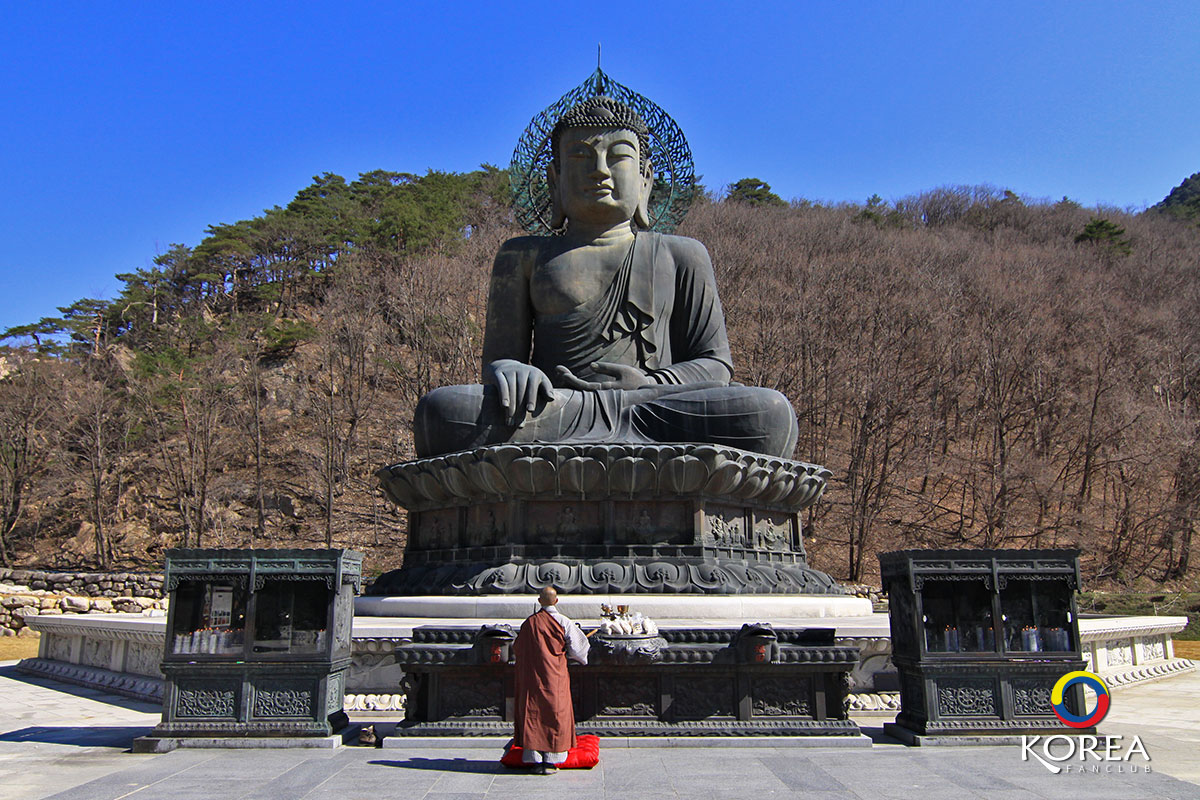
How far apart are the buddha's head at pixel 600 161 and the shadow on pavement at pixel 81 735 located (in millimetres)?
5657

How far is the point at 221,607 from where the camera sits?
14.7ft

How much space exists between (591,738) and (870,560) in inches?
753

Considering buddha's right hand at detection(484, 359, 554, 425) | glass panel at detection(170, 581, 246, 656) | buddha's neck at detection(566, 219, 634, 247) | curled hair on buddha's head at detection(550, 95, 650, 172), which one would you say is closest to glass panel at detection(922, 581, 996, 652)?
glass panel at detection(170, 581, 246, 656)

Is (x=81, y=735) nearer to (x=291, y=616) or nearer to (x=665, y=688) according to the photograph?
(x=291, y=616)

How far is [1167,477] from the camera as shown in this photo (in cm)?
2430

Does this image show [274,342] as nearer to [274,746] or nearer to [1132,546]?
[1132,546]

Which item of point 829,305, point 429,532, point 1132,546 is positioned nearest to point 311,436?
point 829,305

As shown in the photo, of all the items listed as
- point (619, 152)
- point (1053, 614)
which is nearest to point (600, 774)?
point (1053, 614)

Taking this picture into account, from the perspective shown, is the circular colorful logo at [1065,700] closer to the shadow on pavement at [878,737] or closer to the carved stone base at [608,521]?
the shadow on pavement at [878,737]

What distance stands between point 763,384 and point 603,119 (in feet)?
46.3

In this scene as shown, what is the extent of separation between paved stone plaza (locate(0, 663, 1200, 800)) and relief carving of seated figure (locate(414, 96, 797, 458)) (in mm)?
3575

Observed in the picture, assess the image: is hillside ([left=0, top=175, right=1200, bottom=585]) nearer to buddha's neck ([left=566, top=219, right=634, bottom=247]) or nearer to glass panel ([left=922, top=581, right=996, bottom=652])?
buddha's neck ([left=566, top=219, right=634, bottom=247])

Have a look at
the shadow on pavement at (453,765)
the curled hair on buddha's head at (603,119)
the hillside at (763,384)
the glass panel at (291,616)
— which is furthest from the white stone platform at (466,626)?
the hillside at (763,384)

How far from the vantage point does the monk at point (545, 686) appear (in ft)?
11.8
